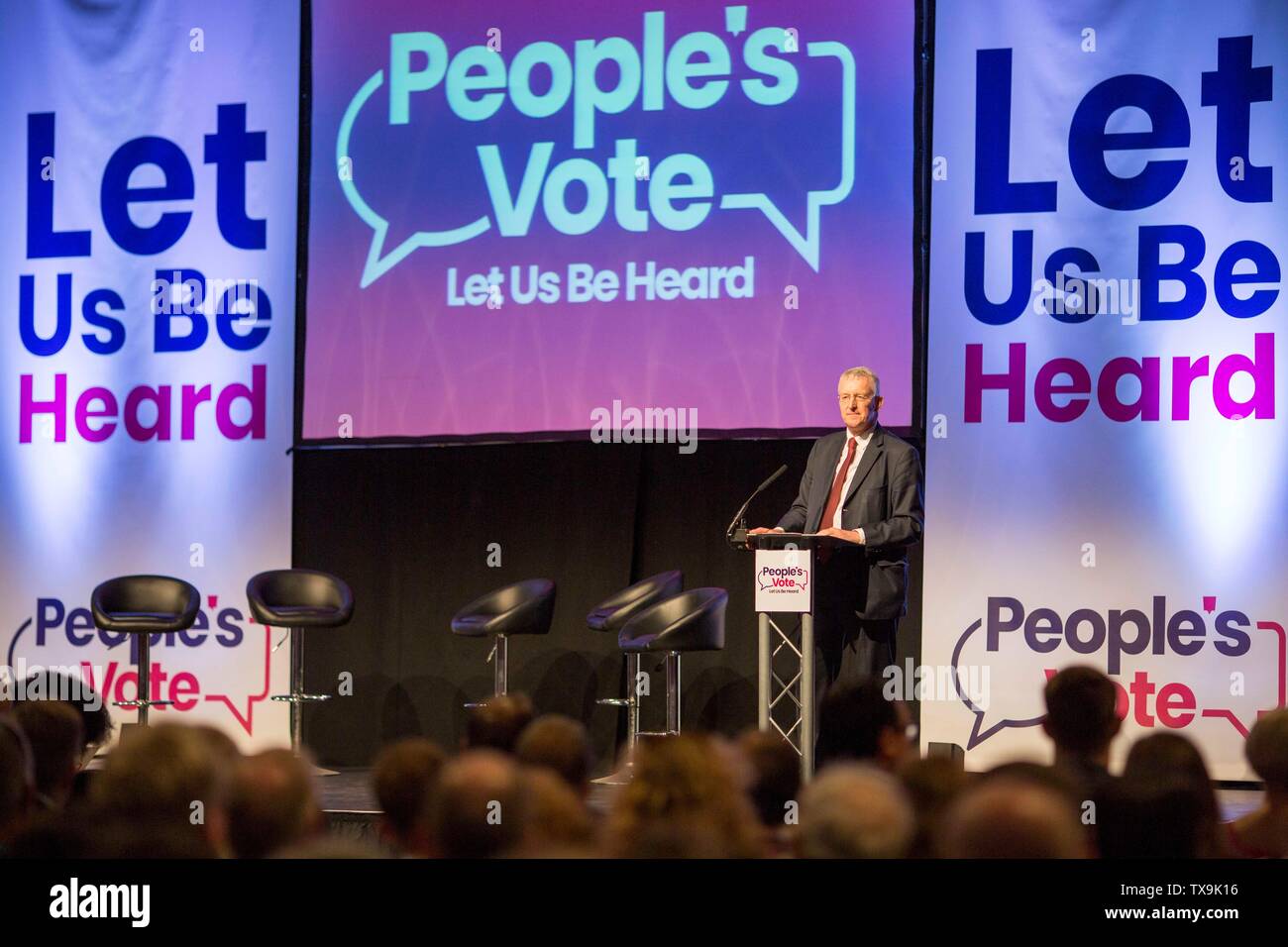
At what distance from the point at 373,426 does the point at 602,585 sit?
1412mm

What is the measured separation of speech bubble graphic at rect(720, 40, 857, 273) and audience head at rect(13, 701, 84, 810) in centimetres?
454

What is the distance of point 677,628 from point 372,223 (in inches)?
108

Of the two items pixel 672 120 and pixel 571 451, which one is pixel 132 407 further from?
pixel 672 120

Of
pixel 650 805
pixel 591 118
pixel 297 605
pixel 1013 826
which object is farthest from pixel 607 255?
pixel 1013 826

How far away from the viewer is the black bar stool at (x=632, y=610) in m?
6.70

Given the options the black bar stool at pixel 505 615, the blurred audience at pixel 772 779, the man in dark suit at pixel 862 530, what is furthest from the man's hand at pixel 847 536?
the blurred audience at pixel 772 779

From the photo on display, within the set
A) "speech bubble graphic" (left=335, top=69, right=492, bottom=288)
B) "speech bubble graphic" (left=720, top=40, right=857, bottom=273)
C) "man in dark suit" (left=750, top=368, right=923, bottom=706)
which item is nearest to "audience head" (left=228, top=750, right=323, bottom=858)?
"man in dark suit" (left=750, top=368, right=923, bottom=706)

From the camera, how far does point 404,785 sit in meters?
2.62

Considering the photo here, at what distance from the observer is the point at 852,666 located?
5719 millimetres

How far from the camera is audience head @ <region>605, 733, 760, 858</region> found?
212 cm

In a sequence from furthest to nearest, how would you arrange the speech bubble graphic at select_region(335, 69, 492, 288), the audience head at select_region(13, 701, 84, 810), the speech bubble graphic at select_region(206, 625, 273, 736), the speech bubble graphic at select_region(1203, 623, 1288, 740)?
the speech bubble graphic at select_region(206, 625, 273, 736) < the speech bubble graphic at select_region(335, 69, 492, 288) < the speech bubble graphic at select_region(1203, 623, 1288, 740) < the audience head at select_region(13, 701, 84, 810)

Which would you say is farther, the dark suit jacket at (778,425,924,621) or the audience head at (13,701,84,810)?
the dark suit jacket at (778,425,924,621)

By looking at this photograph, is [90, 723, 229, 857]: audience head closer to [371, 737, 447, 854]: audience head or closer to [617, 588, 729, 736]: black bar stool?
[371, 737, 447, 854]: audience head

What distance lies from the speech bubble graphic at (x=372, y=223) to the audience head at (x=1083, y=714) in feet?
16.2
